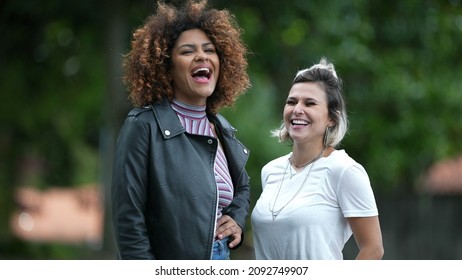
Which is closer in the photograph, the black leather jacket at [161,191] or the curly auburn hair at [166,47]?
the black leather jacket at [161,191]

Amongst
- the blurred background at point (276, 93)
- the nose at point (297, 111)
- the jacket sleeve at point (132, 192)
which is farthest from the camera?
the blurred background at point (276, 93)

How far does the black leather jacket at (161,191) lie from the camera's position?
10.6 ft

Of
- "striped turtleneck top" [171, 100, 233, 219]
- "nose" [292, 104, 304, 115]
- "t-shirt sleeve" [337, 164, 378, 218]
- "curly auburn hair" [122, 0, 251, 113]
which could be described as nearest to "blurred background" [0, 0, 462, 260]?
"curly auburn hair" [122, 0, 251, 113]

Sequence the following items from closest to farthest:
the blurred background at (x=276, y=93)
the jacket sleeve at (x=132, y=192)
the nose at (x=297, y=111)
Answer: the jacket sleeve at (x=132, y=192), the nose at (x=297, y=111), the blurred background at (x=276, y=93)

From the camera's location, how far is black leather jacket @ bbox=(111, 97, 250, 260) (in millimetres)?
3238

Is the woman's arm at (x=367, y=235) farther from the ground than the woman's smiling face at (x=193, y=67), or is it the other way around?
the woman's smiling face at (x=193, y=67)

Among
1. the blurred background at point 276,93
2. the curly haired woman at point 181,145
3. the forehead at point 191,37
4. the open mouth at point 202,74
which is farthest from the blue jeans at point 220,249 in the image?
the blurred background at point 276,93

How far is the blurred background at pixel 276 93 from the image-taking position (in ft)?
42.2

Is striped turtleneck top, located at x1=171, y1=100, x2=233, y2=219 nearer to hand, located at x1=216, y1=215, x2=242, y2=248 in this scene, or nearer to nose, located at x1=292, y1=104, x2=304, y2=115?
hand, located at x1=216, y1=215, x2=242, y2=248

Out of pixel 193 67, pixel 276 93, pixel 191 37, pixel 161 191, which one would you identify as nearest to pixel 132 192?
pixel 161 191

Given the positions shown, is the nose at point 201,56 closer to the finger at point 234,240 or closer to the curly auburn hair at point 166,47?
the curly auburn hair at point 166,47

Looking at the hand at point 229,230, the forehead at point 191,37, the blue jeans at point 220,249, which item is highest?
the forehead at point 191,37

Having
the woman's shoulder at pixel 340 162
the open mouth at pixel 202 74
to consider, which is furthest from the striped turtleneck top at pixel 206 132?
the woman's shoulder at pixel 340 162
